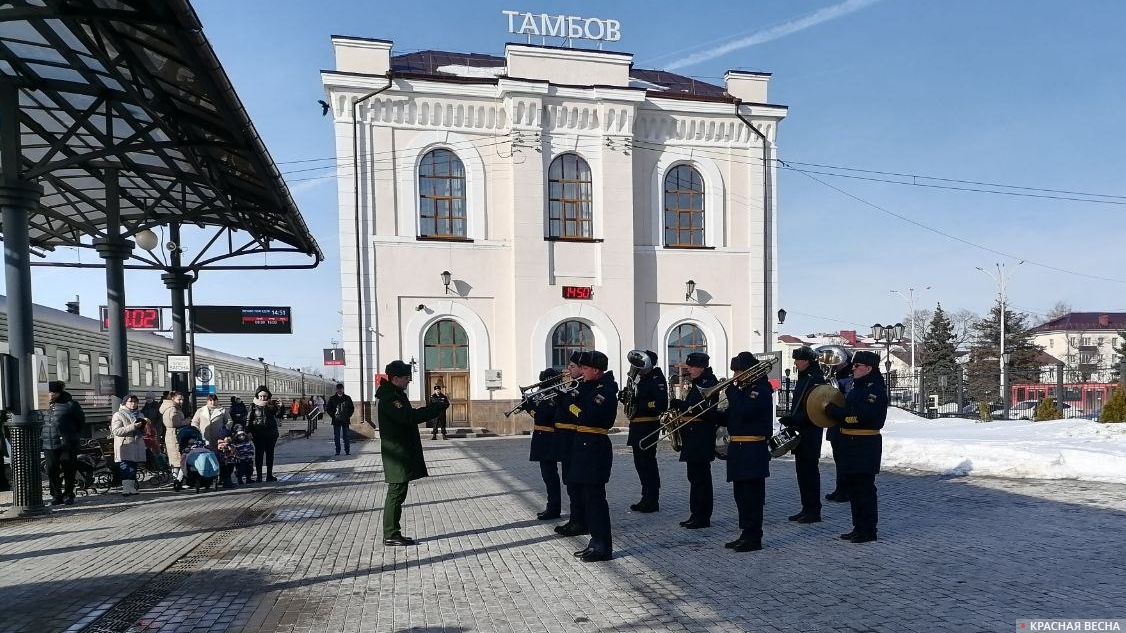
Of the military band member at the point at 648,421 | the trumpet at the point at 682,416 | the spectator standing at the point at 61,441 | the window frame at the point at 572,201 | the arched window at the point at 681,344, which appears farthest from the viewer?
the arched window at the point at 681,344

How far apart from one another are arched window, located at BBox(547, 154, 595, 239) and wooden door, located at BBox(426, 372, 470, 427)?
5.59 meters

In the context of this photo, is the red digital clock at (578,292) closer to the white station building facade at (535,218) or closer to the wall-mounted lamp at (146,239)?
the white station building facade at (535,218)

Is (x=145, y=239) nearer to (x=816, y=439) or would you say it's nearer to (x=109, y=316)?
(x=109, y=316)

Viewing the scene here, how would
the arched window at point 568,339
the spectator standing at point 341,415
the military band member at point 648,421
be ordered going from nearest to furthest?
the military band member at point 648,421, the spectator standing at point 341,415, the arched window at point 568,339

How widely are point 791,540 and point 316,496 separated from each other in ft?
22.9

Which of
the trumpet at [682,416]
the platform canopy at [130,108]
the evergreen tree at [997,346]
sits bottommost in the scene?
the evergreen tree at [997,346]

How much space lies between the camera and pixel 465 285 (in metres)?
23.2

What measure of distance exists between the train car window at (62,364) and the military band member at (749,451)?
49.2 ft

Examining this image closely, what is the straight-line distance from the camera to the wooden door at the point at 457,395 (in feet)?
76.5

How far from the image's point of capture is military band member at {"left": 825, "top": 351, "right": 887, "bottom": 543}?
6.86 meters

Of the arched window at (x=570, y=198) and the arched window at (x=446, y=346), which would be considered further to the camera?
the arched window at (x=570, y=198)

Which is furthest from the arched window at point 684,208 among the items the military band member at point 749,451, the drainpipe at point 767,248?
the military band member at point 749,451

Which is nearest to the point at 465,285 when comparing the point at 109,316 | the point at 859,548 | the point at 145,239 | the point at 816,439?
the point at 145,239

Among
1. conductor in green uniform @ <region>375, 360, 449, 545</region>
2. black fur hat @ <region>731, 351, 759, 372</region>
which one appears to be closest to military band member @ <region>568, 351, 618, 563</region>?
black fur hat @ <region>731, 351, 759, 372</region>
